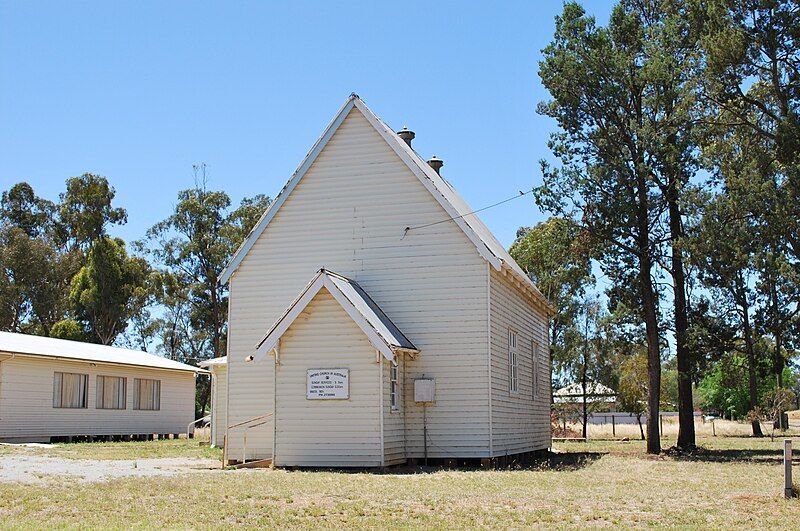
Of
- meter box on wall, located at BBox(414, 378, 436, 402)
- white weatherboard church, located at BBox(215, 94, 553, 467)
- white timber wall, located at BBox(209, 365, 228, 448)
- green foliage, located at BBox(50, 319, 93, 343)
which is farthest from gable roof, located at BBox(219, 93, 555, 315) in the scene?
green foliage, located at BBox(50, 319, 93, 343)

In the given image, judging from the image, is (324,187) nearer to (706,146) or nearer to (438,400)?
(438,400)

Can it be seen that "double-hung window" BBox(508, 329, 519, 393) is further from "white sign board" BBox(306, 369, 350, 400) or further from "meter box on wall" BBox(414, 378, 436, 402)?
"white sign board" BBox(306, 369, 350, 400)

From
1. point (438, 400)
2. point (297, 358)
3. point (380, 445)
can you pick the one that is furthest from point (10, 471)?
point (438, 400)

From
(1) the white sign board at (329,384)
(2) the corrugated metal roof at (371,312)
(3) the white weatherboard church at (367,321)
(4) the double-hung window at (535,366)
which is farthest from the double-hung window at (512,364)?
(1) the white sign board at (329,384)

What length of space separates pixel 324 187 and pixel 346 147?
1238 mm

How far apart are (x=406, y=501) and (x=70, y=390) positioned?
28.4 meters

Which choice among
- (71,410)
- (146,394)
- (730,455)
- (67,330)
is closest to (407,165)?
(730,455)

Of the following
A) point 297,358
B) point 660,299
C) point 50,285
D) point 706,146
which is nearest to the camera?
point 297,358

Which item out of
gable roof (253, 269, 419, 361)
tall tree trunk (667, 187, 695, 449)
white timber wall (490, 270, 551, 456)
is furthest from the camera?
tall tree trunk (667, 187, 695, 449)

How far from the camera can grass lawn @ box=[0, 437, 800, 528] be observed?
12547mm

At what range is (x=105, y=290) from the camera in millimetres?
68062

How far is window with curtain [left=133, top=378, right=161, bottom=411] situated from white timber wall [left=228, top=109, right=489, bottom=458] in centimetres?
2010

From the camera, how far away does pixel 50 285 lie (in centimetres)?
7062

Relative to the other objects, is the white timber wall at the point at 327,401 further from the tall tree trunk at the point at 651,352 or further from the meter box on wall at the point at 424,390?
the tall tree trunk at the point at 651,352
